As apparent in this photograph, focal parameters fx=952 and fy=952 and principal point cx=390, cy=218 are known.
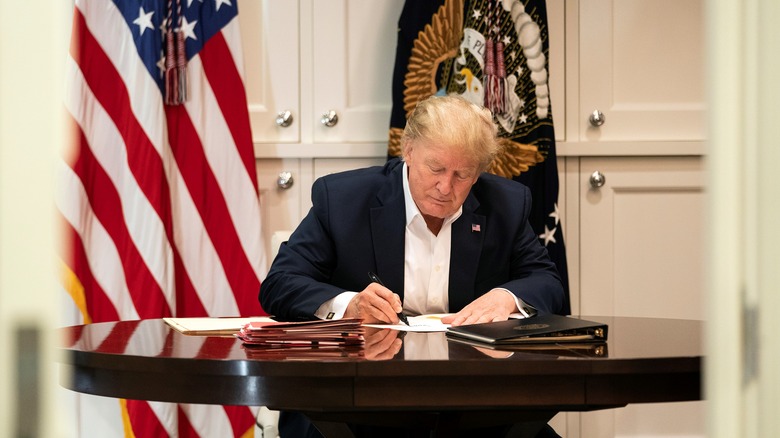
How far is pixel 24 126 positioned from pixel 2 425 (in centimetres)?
23

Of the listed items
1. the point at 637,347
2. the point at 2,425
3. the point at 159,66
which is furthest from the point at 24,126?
the point at 159,66

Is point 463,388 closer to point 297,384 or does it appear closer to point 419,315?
point 297,384

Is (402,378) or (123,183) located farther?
(123,183)

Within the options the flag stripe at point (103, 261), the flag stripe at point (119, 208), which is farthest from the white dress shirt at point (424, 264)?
the flag stripe at point (103, 261)

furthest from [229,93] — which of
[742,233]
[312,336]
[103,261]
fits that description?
[742,233]

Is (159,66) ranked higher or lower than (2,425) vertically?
higher

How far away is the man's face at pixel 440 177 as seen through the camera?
103 inches

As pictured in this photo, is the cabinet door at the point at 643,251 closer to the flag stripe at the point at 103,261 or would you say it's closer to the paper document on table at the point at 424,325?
the paper document on table at the point at 424,325

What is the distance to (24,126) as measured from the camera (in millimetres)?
737

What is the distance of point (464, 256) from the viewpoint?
270 cm

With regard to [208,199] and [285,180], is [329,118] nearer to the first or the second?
[285,180]

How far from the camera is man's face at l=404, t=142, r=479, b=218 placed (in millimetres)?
2611

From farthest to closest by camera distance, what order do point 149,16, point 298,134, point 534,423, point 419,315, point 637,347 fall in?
point 298,134
point 149,16
point 419,315
point 534,423
point 637,347

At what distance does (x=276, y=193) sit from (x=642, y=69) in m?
1.64
